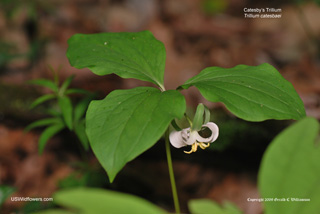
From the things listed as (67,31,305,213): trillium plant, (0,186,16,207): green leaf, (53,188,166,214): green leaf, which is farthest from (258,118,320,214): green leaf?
(0,186,16,207): green leaf

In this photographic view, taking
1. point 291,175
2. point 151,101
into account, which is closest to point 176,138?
point 151,101

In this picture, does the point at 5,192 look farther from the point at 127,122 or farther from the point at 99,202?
the point at 99,202

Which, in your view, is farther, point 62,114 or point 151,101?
point 62,114

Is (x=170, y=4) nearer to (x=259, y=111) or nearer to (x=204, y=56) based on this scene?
(x=204, y=56)

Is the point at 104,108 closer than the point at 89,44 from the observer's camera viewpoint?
Yes

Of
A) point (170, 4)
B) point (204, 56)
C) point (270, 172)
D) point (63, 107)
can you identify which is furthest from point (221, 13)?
point (270, 172)

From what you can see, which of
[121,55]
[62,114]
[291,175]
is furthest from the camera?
[62,114]

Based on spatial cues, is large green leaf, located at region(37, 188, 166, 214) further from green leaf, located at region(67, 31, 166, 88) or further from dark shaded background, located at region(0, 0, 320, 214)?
dark shaded background, located at region(0, 0, 320, 214)
